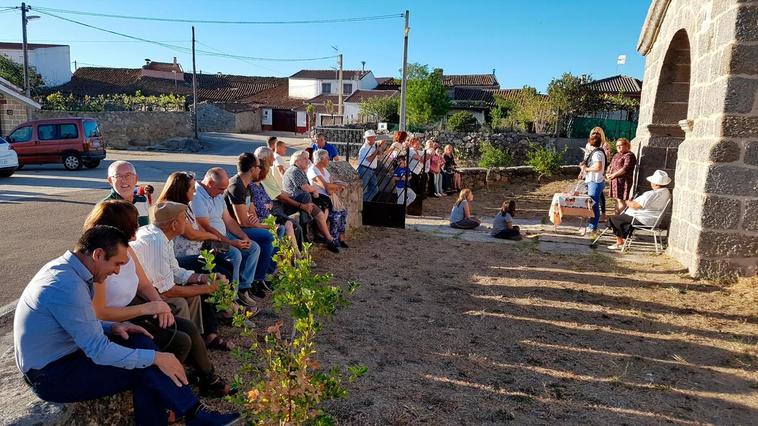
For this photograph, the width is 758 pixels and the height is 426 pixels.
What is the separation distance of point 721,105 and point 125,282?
612cm

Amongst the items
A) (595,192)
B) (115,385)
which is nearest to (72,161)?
(595,192)

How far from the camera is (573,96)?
2847 centimetres

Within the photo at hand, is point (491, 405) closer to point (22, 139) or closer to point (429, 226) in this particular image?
point (429, 226)

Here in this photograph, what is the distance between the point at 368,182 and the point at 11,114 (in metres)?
20.7

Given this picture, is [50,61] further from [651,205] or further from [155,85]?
[651,205]

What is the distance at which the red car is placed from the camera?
16.3 meters

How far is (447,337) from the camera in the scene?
441 centimetres

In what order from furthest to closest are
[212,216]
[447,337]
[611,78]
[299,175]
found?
[611,78], [299,175], [212,216], [447,337]

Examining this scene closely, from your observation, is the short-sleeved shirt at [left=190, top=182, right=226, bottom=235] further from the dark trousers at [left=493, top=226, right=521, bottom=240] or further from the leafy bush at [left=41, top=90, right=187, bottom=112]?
the leafy bush at [left=41, top=90, right=187, bottom=112]

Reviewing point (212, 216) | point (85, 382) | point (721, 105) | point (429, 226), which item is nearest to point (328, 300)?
point (85, 382)

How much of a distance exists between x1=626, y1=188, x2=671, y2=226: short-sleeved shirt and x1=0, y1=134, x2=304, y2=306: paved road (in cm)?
723

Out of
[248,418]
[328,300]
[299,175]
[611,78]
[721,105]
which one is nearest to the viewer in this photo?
[328,300]

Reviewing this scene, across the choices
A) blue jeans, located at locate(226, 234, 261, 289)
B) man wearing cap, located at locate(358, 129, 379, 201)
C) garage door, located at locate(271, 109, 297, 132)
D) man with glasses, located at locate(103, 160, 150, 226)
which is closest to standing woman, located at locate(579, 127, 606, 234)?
man wearing cap, located at locate(358, 129, 379, 201)

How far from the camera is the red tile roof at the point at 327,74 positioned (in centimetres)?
5678
